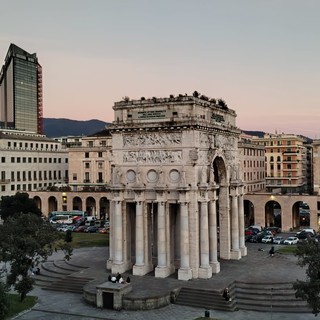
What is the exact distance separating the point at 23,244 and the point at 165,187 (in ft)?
50.5

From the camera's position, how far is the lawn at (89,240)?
78000 mm

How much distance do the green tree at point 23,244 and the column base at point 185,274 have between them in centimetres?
1314

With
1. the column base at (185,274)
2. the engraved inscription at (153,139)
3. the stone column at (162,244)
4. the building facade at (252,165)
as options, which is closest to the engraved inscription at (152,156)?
the engraved inscription at (153,139)

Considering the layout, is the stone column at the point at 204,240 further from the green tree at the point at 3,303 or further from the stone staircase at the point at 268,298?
the green tree at the point at 3,303

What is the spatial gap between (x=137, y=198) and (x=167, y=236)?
16.6 feet

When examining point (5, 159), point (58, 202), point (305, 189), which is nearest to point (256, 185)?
point (305, 189)

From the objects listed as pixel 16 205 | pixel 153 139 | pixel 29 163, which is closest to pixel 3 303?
pixel 153 139

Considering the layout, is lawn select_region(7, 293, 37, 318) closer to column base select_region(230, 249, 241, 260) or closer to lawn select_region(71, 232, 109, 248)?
column base select_region(230, 249, 241, 260)

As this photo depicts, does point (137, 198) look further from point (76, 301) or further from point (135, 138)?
point (76, 301)

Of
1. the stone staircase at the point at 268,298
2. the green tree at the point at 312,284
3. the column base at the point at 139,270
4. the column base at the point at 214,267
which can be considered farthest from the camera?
the column base at the point at 214,267

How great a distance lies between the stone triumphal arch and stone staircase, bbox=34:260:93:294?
396cm

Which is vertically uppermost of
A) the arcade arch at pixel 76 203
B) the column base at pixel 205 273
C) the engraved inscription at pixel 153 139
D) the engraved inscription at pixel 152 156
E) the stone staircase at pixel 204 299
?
the engraved inscription at pixel 153 139

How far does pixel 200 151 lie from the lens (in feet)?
169

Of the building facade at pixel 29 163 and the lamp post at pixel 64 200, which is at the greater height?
the building facade at pixel 29 163
